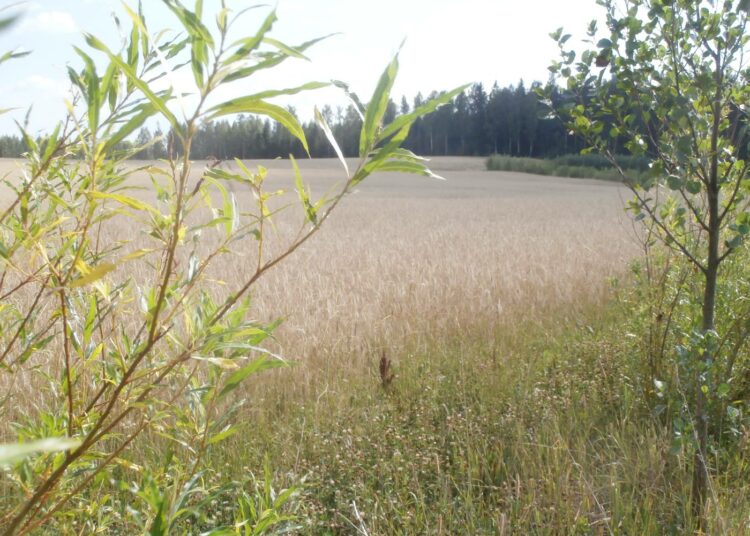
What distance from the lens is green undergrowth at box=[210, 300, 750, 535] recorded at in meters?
2.10

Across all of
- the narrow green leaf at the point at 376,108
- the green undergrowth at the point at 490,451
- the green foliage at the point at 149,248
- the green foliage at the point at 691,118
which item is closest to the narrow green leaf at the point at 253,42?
the green foliage at the point at 149,248

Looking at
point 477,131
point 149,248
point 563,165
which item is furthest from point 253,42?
point 477,131

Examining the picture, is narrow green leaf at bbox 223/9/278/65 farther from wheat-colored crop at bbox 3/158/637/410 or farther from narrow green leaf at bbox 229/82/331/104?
wheat-colored crop at bbox 3/158/637/410

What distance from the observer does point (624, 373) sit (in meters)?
3.32

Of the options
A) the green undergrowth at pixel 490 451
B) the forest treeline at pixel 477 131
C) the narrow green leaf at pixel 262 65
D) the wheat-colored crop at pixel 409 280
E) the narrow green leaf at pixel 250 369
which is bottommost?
the green undergrowth at pixel 490 451

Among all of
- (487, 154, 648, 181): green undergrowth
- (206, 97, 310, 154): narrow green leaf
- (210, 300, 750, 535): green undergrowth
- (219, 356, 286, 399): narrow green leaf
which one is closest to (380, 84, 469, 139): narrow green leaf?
(206, 97, 310, 154): narrow green leaf

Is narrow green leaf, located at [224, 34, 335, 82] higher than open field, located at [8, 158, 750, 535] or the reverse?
higher

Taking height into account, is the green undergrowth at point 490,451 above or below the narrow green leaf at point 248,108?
below

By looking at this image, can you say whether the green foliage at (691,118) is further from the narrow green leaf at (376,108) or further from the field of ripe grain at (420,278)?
the narrow green leaf at (376,108)

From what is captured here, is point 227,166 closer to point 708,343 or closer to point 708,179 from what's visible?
point 708,343

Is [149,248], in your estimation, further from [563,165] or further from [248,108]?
[563,165]

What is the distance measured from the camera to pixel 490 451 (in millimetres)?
2654

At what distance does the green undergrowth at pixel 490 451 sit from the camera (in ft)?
6.89

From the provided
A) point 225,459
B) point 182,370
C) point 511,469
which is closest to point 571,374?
point 511,469
